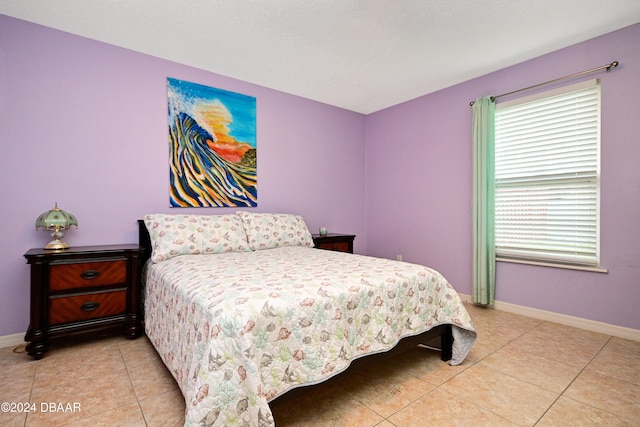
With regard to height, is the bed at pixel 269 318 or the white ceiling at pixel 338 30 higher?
the white ceiling at pixel 338 30

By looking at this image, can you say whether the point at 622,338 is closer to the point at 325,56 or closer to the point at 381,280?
the point at 381,280

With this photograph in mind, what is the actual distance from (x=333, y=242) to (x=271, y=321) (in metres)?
2.49

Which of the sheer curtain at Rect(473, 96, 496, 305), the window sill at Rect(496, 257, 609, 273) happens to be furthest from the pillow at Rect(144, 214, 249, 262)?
the window sill at Rect(496, 257, 609, 273)

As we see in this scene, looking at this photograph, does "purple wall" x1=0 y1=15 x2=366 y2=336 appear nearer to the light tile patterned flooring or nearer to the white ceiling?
the white ceiling

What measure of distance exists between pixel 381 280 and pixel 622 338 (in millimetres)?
2265

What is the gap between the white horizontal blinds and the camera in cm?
267

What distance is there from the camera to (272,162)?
3.68 meters

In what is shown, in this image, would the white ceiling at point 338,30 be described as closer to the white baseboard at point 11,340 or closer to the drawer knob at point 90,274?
the drawer knob at point 90,274

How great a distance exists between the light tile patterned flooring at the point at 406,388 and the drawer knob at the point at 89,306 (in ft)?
0.97

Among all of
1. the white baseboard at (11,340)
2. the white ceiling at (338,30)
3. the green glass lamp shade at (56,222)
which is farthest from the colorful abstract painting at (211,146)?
the white baseboard at (11,340)

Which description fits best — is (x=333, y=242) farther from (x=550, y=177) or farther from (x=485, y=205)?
(x=550, y=177)

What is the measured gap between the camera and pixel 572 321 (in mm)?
2729

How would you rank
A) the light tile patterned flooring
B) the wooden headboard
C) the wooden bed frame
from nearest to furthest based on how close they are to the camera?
the wooden bed frame, the light tile patterned flooring, the wooden headboard

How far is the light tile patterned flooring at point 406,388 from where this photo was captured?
150 centimetres
